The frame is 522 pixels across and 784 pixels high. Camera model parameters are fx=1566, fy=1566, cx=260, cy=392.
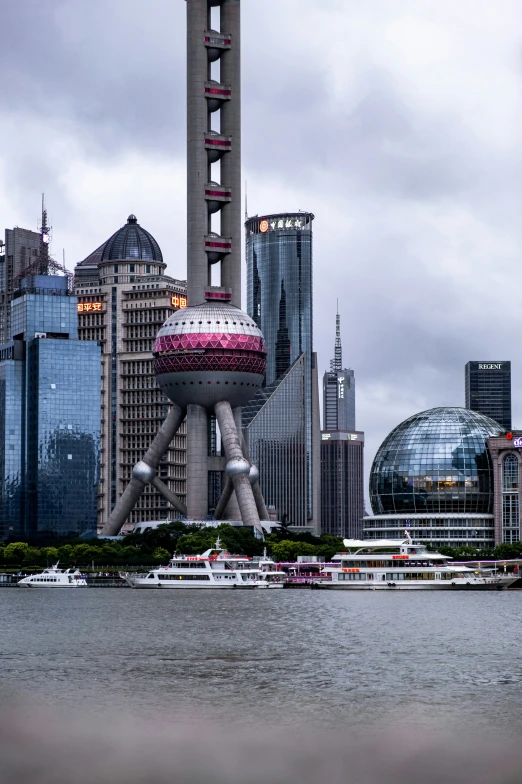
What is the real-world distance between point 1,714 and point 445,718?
815 inches

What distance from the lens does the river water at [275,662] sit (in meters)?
76.7

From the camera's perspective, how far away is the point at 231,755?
188 ft

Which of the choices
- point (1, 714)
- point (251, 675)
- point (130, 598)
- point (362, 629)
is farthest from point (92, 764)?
point (130, 598)

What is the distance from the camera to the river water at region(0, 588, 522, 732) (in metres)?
76.7

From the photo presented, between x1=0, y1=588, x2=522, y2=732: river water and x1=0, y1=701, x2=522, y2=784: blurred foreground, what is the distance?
491cm

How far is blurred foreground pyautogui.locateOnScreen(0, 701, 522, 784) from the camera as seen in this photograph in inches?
2079

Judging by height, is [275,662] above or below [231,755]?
below

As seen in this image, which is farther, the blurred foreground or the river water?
the river water

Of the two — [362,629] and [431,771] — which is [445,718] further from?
[362,629]

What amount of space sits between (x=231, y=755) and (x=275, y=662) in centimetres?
4352

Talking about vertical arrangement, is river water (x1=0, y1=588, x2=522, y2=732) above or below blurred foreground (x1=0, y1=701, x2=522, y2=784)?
below

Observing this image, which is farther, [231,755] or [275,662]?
[275,662]

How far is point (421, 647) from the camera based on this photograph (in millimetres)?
112500

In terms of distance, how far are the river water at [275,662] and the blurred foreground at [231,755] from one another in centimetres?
491
